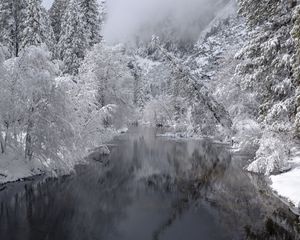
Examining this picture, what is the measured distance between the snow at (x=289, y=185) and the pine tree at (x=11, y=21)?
96.9ft

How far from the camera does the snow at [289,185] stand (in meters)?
20.0

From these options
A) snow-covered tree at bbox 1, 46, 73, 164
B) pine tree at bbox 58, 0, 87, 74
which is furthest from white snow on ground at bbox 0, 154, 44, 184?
pine tree at bbox 58, 0, 87, 74

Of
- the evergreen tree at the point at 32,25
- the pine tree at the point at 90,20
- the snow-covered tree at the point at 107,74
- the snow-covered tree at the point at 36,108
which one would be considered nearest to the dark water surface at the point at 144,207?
the snow-covered tree at the point at 36,108

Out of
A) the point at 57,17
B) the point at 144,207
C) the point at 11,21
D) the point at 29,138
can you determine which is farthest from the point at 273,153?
the point at 57,17

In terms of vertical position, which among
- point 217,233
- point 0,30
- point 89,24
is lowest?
point 217,233

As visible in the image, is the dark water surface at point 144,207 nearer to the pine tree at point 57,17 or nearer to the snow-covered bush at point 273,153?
the snow-covered bush at point 273,153

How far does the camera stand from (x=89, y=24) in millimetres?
54156

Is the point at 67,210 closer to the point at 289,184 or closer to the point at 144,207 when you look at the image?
the point at 144,207

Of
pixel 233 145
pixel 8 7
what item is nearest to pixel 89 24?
pixel 8 7

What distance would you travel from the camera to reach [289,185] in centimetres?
2173

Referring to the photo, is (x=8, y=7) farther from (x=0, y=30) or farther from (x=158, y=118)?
(x=158, y=118)

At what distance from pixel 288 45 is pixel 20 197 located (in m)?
16.0

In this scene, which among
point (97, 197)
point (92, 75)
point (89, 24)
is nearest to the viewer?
point (97, 197)

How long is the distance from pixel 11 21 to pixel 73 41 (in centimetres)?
815
